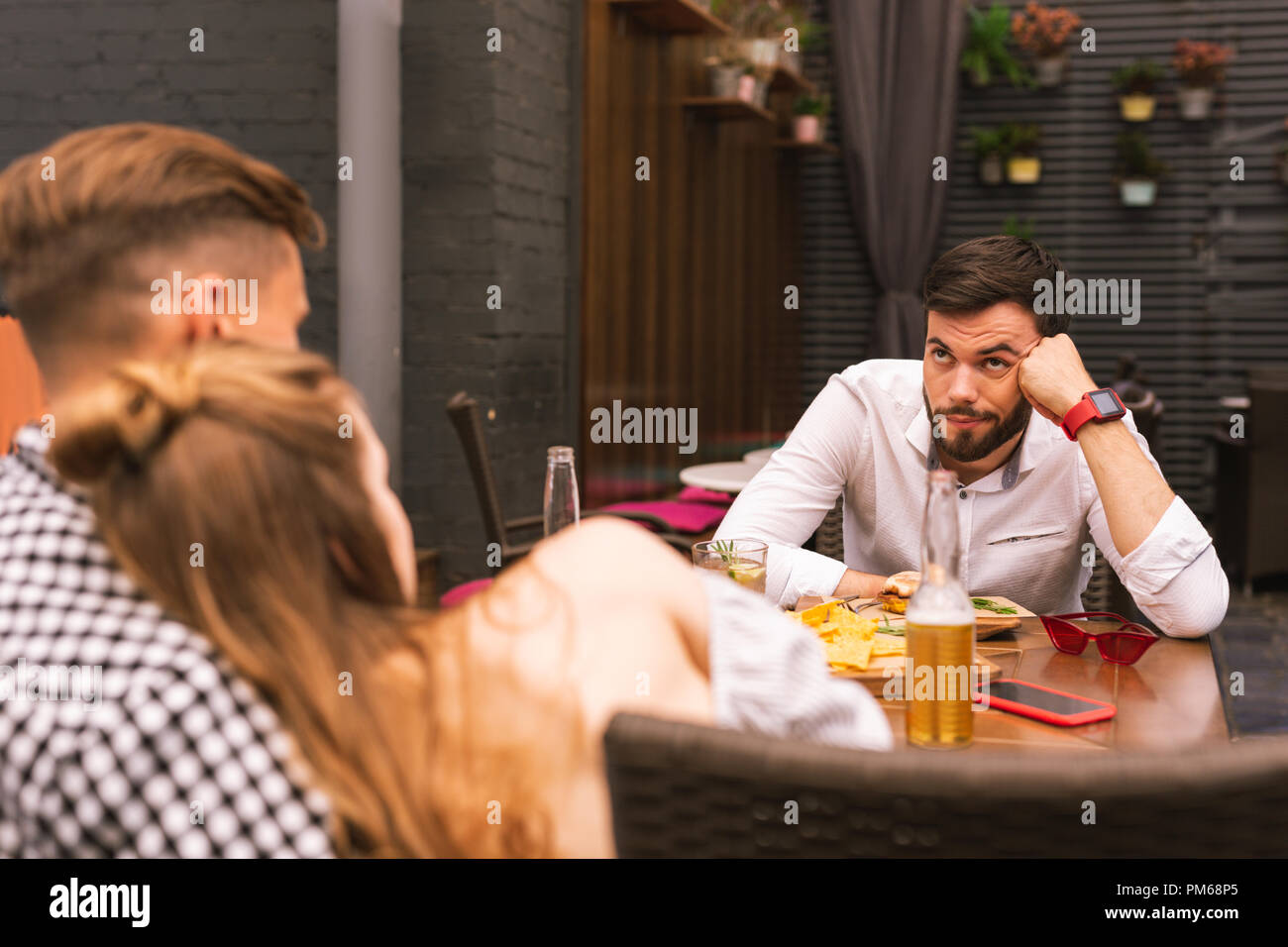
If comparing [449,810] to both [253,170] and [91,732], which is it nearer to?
[91,732]

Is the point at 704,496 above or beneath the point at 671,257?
beneath

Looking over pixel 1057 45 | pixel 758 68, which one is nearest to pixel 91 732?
pixel 758 68

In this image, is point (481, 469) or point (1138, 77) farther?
point (1138, 77)

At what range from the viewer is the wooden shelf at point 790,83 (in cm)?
564

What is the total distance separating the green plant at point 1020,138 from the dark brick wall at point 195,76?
12.7 ft

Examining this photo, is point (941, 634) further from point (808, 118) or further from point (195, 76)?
point (808, 118)

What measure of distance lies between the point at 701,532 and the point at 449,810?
3199 millimetres

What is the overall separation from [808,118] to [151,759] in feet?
19.9

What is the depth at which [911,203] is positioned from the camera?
623cm

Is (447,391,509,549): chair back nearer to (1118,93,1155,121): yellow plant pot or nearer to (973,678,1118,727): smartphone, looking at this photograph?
(973,678,1118,727): smartphone

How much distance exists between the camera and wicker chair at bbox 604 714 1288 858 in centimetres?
67

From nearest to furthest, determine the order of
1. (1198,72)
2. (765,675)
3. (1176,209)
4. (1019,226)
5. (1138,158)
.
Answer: (765,675), (1198,72), (1138,158), (1176,209), (1019,226)

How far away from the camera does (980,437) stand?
2.20 metres

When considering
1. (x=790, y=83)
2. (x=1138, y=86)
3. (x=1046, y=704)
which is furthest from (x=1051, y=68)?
(x=1046, y=704)
